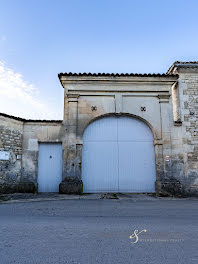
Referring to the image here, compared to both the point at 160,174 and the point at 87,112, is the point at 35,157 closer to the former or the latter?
the point at 87,112

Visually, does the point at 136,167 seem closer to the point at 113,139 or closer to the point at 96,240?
the point at 113,139

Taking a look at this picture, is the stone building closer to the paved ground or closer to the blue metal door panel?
the blue metal door panel

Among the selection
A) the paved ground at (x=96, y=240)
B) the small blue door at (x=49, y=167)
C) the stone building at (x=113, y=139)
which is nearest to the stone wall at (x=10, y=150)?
the stone building at (x=113, y=139)

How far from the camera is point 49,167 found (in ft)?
35.3

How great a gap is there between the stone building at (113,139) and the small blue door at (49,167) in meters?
0.05

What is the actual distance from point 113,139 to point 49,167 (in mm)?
3347

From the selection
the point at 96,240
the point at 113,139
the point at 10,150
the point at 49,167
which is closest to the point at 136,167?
the point at 113,139

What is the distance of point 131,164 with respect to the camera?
1080cm

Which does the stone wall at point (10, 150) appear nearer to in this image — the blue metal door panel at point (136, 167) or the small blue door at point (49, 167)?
the small blue door at point (49, 167)

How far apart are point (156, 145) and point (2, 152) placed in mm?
7075

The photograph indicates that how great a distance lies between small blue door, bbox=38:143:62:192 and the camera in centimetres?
1066

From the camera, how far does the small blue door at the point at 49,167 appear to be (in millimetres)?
10656

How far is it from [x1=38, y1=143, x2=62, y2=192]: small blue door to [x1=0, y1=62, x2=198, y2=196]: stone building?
0.15 feet

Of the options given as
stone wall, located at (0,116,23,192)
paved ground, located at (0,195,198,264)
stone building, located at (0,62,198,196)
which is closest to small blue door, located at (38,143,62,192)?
stone building, located at (0,62,198,196)
